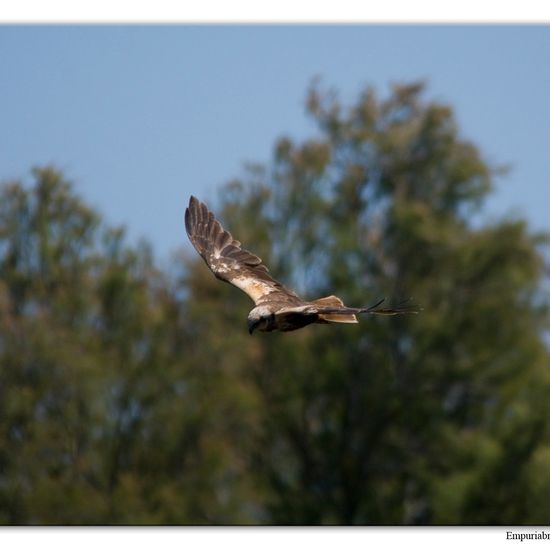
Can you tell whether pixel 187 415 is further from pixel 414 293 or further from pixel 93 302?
pixel 414 293

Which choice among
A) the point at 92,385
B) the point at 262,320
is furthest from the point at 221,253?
the point at 92,385

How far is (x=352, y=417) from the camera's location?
2553 cm

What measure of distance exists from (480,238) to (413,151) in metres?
2.08

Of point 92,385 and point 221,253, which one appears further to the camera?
point 92,385

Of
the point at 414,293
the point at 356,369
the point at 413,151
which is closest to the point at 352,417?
the point at 356,369

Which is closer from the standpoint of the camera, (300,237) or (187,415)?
(187,415)

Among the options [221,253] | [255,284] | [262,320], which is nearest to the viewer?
[262,320]

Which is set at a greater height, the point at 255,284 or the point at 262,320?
the point at 255,284

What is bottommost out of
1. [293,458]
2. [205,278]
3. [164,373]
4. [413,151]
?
[293,458]

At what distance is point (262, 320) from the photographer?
33.4 feet

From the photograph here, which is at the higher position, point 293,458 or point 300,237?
point 300,237

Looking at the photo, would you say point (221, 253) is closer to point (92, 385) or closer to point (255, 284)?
point (255, 284)

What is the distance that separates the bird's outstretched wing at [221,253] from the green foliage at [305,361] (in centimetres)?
1215

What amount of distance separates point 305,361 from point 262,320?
15.7 m
